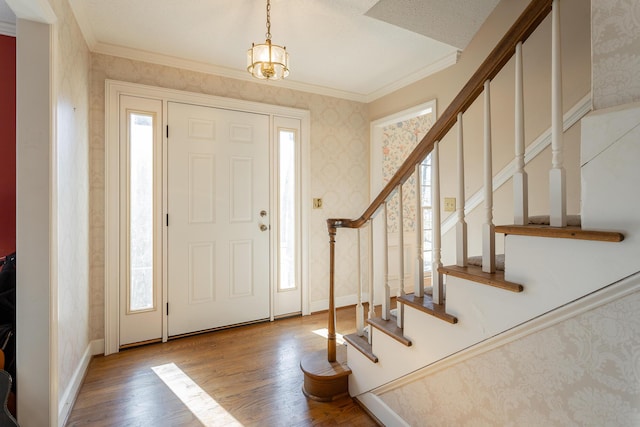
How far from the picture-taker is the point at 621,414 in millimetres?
849

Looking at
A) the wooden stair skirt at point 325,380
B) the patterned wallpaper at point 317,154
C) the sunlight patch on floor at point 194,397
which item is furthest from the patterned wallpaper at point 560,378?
→ the patterned wallpaper at point 317,154

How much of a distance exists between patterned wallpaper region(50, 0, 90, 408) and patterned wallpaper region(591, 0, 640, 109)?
2207mm

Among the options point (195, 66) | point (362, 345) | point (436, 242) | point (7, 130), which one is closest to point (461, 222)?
point (436, 242)

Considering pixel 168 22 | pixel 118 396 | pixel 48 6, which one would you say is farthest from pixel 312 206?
pixel 48 6

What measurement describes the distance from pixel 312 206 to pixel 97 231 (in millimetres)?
1918

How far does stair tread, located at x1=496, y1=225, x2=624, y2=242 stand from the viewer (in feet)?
2.72

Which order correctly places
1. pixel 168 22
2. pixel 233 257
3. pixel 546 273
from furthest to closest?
pixel 233 257 < pixel 168 22 < pixel 546 273

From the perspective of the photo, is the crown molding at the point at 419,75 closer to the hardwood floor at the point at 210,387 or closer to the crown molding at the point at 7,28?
the hardwood floor at the point at 210,387

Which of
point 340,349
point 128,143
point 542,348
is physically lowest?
point 340,349

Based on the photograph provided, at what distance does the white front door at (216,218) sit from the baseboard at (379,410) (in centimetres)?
158

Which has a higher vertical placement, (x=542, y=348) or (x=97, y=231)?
(x=97, y=231)

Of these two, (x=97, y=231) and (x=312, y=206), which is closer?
(x=97, y=231)

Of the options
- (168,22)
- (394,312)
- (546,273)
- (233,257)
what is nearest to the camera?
(546,273)

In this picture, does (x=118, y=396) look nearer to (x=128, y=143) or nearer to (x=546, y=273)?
(x=128, y=143)
